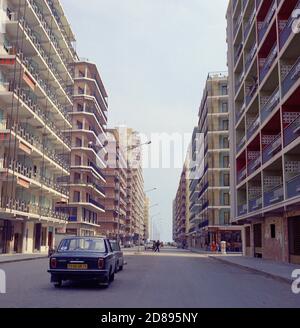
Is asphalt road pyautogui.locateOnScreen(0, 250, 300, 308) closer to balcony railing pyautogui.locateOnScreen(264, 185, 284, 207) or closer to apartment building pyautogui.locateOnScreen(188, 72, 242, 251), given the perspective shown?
balcony railing pyautogui.locateOnScreen(264, 185, 284, 207)

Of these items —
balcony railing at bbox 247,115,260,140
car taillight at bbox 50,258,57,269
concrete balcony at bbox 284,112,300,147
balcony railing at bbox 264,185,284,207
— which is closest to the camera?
car taillight at bbox 50,258,57,269

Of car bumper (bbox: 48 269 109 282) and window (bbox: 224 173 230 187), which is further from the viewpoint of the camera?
window (bbox: 224 173 230 187)

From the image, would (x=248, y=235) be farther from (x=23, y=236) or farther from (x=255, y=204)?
(x=23, y=236)

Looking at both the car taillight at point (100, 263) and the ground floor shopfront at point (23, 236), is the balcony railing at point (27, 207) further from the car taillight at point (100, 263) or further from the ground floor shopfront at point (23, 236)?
the car taillight at point (100, 263)

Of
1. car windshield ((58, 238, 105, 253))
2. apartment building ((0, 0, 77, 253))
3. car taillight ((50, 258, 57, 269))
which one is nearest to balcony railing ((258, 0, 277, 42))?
apartment building ((0, 0, 77, 253))

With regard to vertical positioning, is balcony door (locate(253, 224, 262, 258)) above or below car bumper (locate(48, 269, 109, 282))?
above

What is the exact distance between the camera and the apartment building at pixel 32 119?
117 feet

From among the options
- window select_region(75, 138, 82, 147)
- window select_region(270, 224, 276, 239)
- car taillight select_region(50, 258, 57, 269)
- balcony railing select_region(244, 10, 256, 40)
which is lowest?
car taillight select_region(50, 258, 57, 269)

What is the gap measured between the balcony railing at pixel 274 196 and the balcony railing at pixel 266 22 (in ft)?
36.8

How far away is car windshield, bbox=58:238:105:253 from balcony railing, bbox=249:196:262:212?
19.7m

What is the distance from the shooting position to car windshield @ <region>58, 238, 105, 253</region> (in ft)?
42.4

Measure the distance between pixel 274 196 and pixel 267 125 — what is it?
223 inches

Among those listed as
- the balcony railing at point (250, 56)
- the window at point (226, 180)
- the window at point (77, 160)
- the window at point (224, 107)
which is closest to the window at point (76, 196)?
the window at point (77, 160)
